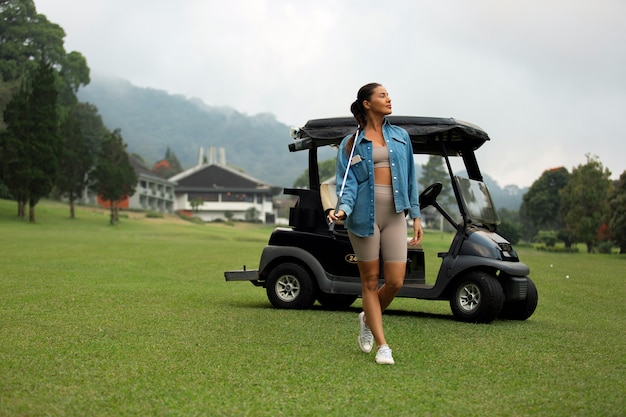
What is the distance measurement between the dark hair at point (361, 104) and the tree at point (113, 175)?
56.8 m

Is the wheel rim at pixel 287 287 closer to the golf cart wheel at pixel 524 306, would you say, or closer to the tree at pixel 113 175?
the golf cart wheel at pixel 524 306

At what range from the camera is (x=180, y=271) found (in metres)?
20.6

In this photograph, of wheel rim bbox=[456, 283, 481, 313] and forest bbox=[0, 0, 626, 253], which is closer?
wheel rim bbox=[456, 283, 481, 313]

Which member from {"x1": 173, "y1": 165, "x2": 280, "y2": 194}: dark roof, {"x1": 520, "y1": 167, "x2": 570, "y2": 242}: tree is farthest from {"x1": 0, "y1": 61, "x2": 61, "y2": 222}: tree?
{"x1": 173, "y1": 165, "x2": 280, "y2": 194}: dark roof

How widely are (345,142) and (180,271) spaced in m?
14.0

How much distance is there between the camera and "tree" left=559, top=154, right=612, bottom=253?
207ft

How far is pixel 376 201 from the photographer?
6926 millimetres

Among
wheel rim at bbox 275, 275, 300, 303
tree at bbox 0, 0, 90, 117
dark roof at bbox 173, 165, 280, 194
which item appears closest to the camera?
wheel rim at bbox 275, 275, 300, 303

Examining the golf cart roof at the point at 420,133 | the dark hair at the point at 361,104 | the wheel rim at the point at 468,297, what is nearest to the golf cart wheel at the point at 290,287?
the golf cart roof at the point at 420,133

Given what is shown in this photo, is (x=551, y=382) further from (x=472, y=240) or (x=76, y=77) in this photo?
(x=76, y=77)

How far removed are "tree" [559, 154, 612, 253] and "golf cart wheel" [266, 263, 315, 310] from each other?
55.7m

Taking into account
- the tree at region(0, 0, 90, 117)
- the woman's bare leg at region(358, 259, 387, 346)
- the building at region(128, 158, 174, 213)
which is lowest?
the woman's bare leg at region(358, 259, 387, 346)

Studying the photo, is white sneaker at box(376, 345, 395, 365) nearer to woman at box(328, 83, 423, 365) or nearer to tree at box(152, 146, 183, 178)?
woman at box(328, 83, 423, 365)

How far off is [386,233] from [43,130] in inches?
1985
